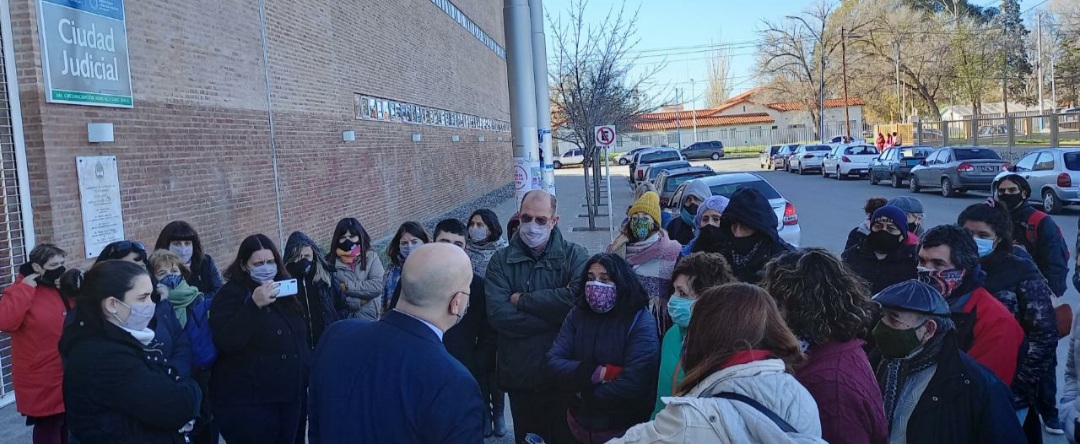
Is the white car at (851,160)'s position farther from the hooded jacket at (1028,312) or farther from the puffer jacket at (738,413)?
the puffer jacket at (738,413)

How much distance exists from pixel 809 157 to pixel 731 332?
144ft

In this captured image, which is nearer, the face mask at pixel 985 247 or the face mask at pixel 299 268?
the face mask at pixel 985 247

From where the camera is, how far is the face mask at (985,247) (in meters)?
4.86

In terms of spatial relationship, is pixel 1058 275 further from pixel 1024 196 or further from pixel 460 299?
pixel 460 299

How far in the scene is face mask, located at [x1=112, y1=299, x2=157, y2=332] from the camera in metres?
3.44

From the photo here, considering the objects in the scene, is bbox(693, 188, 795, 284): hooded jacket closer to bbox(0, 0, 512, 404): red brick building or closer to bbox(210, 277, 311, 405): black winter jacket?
bbox(210, 277, 311, 405): black winter jacket

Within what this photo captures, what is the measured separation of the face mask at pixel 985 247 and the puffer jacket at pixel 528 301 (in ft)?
7.84

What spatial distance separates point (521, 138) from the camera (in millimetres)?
10461

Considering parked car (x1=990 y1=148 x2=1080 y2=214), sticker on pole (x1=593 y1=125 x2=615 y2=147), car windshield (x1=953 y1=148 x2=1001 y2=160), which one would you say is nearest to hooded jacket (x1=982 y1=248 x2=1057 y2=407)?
sticker on pole (x1=593 y1=125 x2=615 y2=147)

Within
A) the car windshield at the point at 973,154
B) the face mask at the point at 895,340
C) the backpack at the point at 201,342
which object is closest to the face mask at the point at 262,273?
the backpack at the point at 201,342

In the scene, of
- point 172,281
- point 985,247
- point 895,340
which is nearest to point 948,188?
point 985,247

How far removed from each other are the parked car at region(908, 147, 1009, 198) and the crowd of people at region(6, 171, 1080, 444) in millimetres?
20351

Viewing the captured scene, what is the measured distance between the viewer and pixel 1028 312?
14.2ft

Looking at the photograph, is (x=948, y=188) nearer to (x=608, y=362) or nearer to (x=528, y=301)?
(x=528, y=301)
